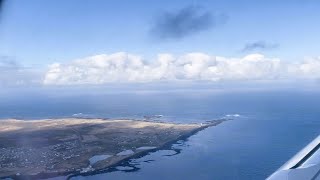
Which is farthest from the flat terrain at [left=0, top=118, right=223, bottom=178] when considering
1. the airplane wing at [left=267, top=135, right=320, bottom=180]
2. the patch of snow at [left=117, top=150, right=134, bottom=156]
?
the airplane wing at [left=267, top=135, right=320, bottom=180]

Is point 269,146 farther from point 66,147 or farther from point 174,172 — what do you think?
point 66,147

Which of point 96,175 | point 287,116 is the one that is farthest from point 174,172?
point 287,116

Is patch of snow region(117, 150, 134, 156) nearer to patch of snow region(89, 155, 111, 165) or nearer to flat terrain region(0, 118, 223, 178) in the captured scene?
flat terrain region(0, 118, 223, 178)

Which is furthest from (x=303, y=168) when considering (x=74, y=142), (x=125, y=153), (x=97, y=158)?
(x=74, y=142)

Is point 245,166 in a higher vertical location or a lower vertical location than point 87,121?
lower

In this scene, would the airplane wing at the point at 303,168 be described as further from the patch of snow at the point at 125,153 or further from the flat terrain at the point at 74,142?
the patch of snow at the point at 125,153

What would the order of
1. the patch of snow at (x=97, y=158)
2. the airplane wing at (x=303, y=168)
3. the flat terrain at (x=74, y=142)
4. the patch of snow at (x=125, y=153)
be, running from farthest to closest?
the patch of snow at (x=125, y=153) → the patch of snow at (x=97, y=158) → the flat terrain at (x=74, y=142) → the airplane wing at (x=303, y=168)

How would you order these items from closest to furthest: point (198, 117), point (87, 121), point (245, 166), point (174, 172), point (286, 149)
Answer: point (174, 172) < point (245, 166) < point (286, 149) < point (87, 121) < point (198, 117)

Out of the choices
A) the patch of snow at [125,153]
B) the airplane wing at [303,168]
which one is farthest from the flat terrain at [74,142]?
the airplane wing at [303,168]
